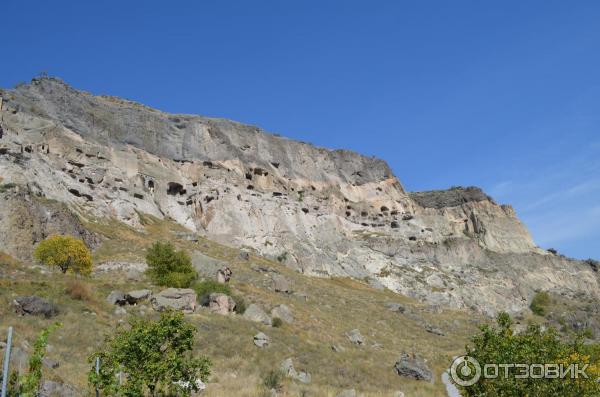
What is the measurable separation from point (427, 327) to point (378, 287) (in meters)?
24.5

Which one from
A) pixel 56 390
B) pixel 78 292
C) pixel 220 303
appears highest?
pixel 220 303

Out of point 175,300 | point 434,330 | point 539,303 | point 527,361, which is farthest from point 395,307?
point 539,303

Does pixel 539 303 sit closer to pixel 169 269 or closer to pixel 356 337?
pixel 356 337

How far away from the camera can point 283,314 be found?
32.6 m

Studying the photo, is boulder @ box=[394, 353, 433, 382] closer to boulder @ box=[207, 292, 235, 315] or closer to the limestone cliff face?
boulder @ box=[207, 292, 235, 315]

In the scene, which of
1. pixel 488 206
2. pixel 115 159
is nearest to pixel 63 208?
pixel 115 159

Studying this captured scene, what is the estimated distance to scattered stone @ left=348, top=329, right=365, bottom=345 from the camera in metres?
32.8

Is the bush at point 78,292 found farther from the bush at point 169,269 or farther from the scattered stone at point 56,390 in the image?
the scattered stone at point 56,390

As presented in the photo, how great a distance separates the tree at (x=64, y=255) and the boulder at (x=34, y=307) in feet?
49.7

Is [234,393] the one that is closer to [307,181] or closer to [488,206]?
[307,181]

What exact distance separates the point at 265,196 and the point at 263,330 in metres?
53.3

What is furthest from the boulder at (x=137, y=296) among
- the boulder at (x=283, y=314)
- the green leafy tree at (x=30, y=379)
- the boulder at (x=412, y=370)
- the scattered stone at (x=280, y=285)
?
the green leafy tree at (x=30, y=379)

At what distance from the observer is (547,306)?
84.5 m

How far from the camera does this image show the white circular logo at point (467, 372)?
12344 mm
